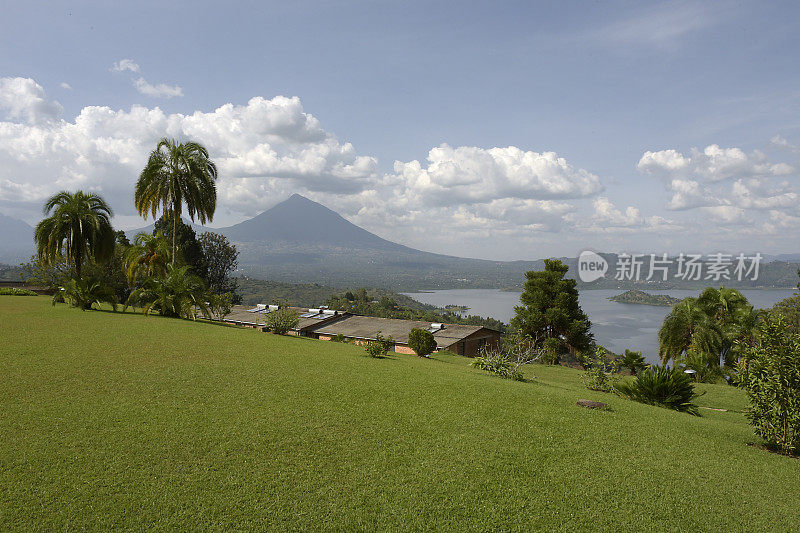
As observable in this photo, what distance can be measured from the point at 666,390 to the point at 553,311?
1622 cm

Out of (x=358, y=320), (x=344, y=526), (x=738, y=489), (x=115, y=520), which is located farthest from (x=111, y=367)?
(x=358, y=320)

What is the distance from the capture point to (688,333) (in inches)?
870

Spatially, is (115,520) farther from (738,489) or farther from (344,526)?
(738,489)

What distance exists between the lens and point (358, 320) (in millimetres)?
29844

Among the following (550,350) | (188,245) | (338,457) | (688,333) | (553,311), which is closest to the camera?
(338,457)

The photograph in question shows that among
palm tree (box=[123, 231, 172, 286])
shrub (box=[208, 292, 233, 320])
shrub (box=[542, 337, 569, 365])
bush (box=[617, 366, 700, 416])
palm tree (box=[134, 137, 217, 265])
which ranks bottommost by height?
shrub (box=[542, 337, 569, 365])

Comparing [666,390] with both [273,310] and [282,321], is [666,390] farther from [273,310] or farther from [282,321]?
[273,310]

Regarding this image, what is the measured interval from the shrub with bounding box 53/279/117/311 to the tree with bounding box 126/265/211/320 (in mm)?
988

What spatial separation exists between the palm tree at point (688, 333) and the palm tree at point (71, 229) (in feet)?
94.8

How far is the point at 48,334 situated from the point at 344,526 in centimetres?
1080

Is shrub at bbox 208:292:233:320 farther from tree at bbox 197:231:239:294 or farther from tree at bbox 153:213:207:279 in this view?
tree at bbox 197:231:239:294

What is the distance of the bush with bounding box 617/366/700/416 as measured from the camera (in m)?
10.3

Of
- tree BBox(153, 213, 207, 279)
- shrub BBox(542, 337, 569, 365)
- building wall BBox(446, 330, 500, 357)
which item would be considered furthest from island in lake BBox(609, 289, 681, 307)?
tree BBox(153, 213, 207, 279)

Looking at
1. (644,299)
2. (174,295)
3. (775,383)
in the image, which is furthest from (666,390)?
(644,299)
